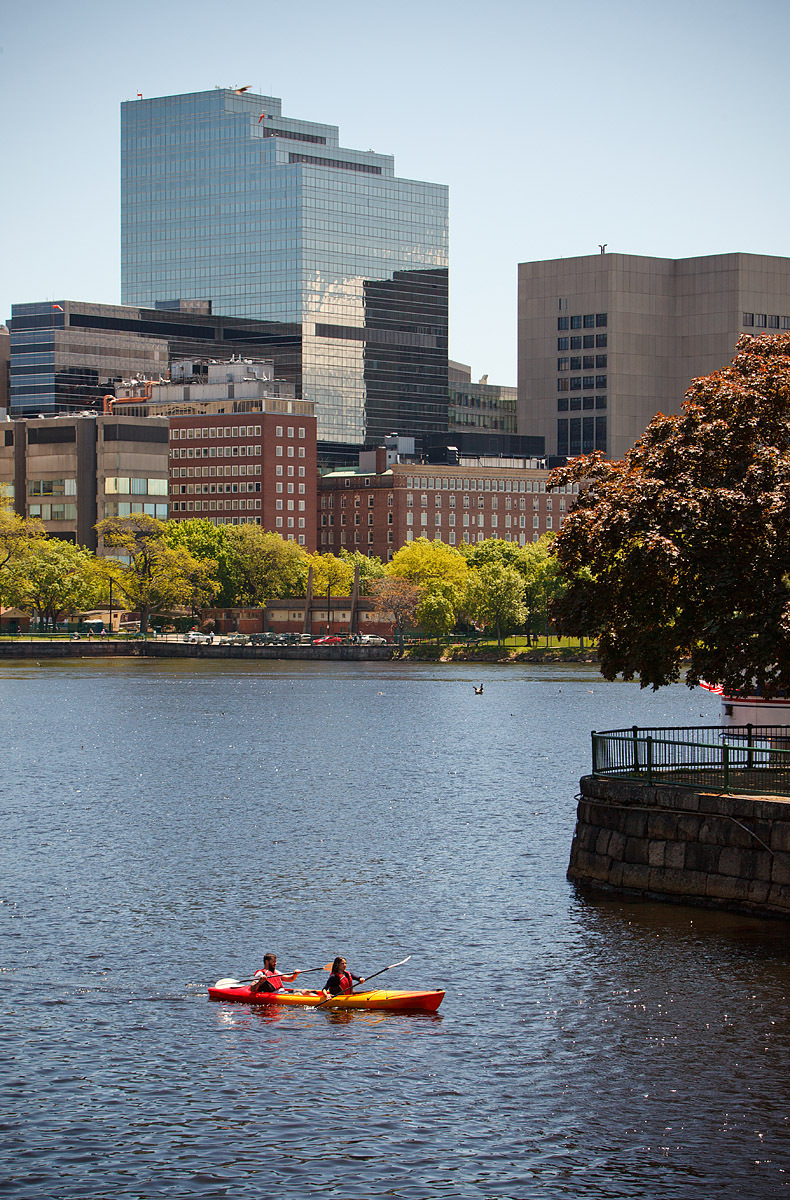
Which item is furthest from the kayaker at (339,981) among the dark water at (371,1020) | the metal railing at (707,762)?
the metal railing at (707,762)

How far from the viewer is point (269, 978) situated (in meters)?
38.2

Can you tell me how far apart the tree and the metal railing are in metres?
2.08

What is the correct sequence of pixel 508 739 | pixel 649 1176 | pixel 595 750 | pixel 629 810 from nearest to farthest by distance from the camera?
1. pixel 649 1176
2. pixel 629 810
3. pixel 595 750
4. pixel 508 739

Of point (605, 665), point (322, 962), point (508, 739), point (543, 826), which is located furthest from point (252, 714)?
point (322, 962)

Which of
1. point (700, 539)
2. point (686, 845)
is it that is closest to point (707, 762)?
point (686, 845)

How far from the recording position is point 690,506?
155 feet

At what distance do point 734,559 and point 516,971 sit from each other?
47.1 ft

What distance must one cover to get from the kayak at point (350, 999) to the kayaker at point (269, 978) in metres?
0.12

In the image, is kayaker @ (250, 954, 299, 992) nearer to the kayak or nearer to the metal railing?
the kayak

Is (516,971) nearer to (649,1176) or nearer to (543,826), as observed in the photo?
(649,1176)

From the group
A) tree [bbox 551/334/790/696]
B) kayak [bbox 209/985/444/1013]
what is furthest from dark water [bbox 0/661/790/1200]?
tree [bbox 551/334/790/696]

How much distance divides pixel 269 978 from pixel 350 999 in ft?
6.41

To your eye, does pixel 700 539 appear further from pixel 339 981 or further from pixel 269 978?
pixel 269 978

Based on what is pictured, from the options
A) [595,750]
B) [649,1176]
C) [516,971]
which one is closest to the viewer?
[649,1176]
